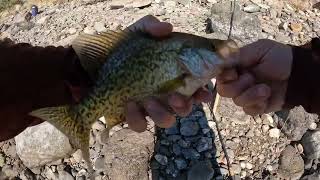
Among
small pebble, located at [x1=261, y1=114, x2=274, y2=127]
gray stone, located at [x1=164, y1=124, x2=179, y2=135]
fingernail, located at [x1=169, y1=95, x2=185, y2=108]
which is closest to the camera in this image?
fingernail, located at [x1=169, y1=95, x2=185, y2=108]

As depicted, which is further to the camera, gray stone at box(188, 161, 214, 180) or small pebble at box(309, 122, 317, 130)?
small pebble at box(309, 122, 317, 130)

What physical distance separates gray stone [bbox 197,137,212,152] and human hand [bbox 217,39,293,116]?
6.07 feet

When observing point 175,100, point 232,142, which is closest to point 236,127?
point 232,142

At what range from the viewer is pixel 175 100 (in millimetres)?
2814

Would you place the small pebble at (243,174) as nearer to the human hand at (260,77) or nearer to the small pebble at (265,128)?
the small pebble at (265,128)

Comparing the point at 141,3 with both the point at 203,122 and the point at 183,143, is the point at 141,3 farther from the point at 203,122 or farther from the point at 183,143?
the point at 183,143

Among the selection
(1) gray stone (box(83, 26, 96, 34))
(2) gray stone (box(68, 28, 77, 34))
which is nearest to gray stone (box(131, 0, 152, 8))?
(1) gray stone (box(83, 26, 96, 34))

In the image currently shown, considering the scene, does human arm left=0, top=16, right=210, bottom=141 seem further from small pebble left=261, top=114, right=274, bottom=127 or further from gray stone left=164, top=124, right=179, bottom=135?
small pebble left=261, top=114, right=274, bottom=127

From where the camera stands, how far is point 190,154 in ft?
16.4

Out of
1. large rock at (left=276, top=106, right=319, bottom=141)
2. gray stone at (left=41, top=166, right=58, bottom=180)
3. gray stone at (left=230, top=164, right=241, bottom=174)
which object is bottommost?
gray stone at (left=41, top=166, right=58, bottom=180)

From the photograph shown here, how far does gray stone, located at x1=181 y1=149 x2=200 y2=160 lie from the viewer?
16.3 feet

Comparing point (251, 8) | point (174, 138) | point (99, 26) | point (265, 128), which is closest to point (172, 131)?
point (174, 138)

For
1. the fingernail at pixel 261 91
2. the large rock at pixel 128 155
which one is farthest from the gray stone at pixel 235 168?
the fingernail at pixel 261 91

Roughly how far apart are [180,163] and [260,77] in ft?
6.33
